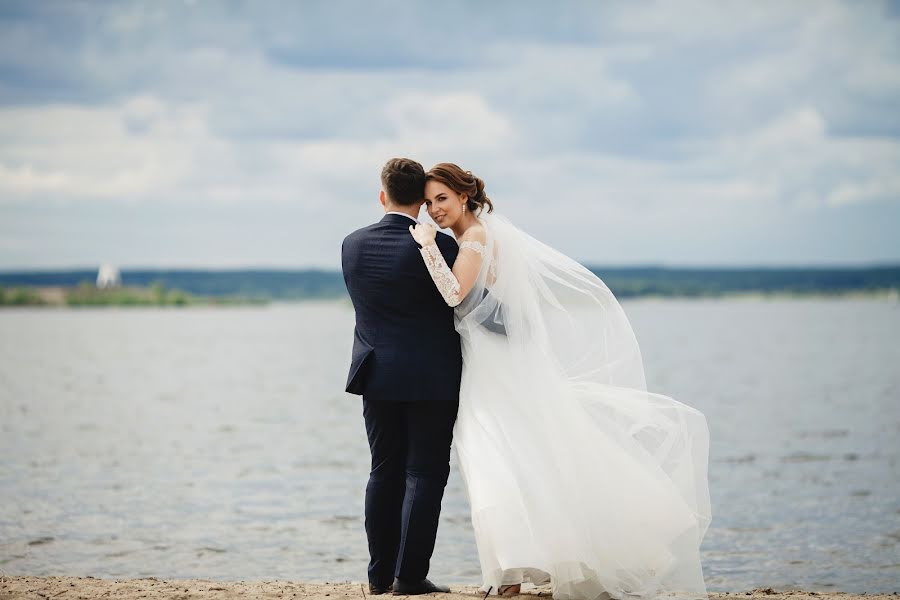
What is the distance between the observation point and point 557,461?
234 inches

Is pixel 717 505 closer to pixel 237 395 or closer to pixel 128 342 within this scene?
pixel 237 395

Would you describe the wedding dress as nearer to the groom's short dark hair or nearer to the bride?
the bride

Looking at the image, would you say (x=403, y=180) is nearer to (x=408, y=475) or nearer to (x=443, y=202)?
(x=443, y=202)

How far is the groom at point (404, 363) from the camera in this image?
5.83m

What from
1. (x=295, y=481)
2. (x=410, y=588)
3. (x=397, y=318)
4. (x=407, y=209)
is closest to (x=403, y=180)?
(x=407, y=209)

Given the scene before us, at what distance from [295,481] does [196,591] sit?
7109 mm

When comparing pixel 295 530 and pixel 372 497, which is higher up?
pixel 372 497

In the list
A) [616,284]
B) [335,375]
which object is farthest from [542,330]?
[616,284]

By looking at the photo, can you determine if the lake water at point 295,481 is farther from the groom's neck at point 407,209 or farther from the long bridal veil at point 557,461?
the groom's neck at point 407,209

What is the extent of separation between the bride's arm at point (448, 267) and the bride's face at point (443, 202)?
0.15m

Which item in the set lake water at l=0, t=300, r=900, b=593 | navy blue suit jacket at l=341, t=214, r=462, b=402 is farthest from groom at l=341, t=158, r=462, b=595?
lake water at l=0, t=300, r=900, b=593

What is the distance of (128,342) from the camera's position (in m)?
67.3

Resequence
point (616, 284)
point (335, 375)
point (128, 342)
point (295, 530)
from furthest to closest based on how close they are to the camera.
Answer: point (616, 284), point (128, 342), point (335, 375), point (295, 530)

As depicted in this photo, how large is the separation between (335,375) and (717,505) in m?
25.3
